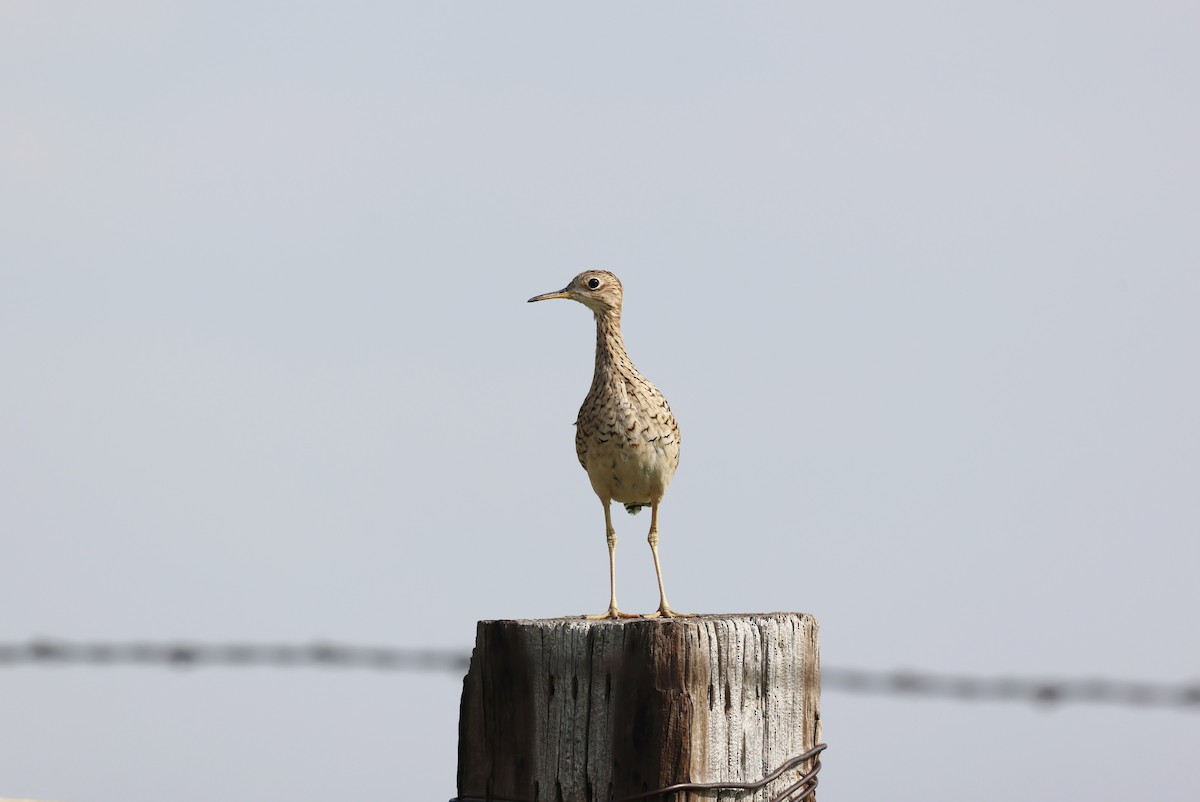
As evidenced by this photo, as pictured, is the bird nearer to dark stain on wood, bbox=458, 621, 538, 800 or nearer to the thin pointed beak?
the thin pointed beak

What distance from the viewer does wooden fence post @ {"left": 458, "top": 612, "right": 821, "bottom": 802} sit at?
5660mm

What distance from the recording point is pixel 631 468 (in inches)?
334

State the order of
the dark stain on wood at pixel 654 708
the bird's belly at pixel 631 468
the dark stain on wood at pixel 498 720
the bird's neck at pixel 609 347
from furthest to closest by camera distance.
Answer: the bird's neck at pixel 609 347 < the bird's belly at pixel 631 468 < the dark stain on wood at pixel 498 720 < the dark stain on wood at pixel 654 708

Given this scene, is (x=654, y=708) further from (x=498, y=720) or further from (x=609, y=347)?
(x=609, y=347)

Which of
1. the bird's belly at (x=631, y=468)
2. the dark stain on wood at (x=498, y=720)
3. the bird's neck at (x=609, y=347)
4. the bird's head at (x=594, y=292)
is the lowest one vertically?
the dark stain on wood at (x=498, y=720)

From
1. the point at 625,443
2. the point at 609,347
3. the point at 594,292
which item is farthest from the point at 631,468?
the point at 594,292

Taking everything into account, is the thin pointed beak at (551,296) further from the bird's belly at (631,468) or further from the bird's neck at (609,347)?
the bird's belly at (631,468)

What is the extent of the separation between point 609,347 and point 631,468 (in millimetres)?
932

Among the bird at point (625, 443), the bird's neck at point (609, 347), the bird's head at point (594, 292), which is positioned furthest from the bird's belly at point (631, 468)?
the bird's head at point (594, 292)

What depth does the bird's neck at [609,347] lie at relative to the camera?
8938 millimetres

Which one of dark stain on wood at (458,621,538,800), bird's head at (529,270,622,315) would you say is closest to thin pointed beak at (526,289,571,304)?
bird's head at (529,270,622,315)

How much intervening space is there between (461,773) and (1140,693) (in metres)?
2.91

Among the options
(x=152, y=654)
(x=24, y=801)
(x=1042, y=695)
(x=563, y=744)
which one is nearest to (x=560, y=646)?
(x=563, y=744)

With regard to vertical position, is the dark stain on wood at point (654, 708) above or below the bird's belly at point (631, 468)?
below
